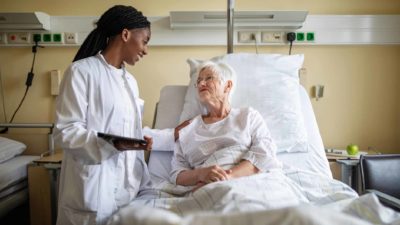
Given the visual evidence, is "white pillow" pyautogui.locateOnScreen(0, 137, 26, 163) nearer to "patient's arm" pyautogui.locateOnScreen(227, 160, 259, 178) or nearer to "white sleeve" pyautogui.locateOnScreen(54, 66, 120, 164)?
"white sleeve" pyautogui.locateOnScreen(54, 66, 120, 164)

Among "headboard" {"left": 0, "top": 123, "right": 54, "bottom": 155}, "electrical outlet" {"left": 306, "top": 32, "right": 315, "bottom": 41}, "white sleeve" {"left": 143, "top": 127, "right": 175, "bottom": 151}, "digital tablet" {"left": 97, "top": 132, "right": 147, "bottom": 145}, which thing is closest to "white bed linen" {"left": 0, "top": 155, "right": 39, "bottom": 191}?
"headboard" {"left": 0, "top": 123, "right": 54, "bottom": 155}

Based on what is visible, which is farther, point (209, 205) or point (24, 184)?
point (24, 184)

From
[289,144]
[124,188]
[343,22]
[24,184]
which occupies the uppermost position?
[343,22]

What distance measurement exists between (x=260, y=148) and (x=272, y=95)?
1.41 feet

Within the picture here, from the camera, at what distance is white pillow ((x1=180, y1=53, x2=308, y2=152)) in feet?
5.01

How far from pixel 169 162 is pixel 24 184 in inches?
42.0

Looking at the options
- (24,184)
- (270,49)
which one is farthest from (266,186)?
(24,184)

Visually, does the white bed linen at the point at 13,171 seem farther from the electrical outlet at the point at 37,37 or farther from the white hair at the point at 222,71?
the white hair at the point at 222,71

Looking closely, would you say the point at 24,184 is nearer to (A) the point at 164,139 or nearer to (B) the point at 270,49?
(A) the point at 164,139

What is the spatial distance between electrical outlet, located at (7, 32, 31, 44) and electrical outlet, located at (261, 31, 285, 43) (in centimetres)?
165

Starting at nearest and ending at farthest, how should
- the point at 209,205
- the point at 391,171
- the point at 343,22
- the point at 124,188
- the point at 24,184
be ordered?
the point at 209,205
the point at 124,188
the point at 391,171
the point at 24,184
the point at 343,22

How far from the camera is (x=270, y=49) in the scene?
88.0 inches

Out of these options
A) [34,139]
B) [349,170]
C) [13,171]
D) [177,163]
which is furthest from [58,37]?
[349,170]

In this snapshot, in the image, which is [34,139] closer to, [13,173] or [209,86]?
[13,173]
